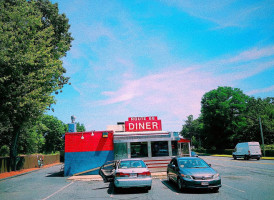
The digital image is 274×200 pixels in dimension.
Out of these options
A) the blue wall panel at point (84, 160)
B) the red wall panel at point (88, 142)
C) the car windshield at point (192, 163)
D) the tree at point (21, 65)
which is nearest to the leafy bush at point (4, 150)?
the tree at point (21, 65)

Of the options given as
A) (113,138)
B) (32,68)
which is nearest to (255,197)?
(113,138)

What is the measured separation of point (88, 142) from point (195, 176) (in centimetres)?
1107

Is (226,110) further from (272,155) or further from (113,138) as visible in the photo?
(113,138)

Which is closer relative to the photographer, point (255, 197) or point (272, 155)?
point (255, 197)

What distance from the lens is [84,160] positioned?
17.4m

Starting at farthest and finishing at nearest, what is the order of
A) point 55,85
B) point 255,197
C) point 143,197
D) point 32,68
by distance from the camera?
point 55,85 → point 32,68 → point 143,197 → point 255,197

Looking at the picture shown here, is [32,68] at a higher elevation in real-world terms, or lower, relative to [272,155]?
higher

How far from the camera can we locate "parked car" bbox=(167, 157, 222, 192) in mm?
8844

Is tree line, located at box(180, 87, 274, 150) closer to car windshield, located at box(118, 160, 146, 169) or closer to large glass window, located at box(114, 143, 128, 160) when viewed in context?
large glass window, located at box(114, 143, 128, 160)

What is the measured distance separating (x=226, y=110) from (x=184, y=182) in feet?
156

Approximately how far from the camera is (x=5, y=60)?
1680cm

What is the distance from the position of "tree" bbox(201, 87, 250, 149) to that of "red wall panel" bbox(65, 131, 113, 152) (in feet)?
135

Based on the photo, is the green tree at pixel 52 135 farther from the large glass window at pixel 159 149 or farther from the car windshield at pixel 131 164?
the car windshield at pixel 131 164

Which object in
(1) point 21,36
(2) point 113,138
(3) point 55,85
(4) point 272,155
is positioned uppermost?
(1) point 21,36
